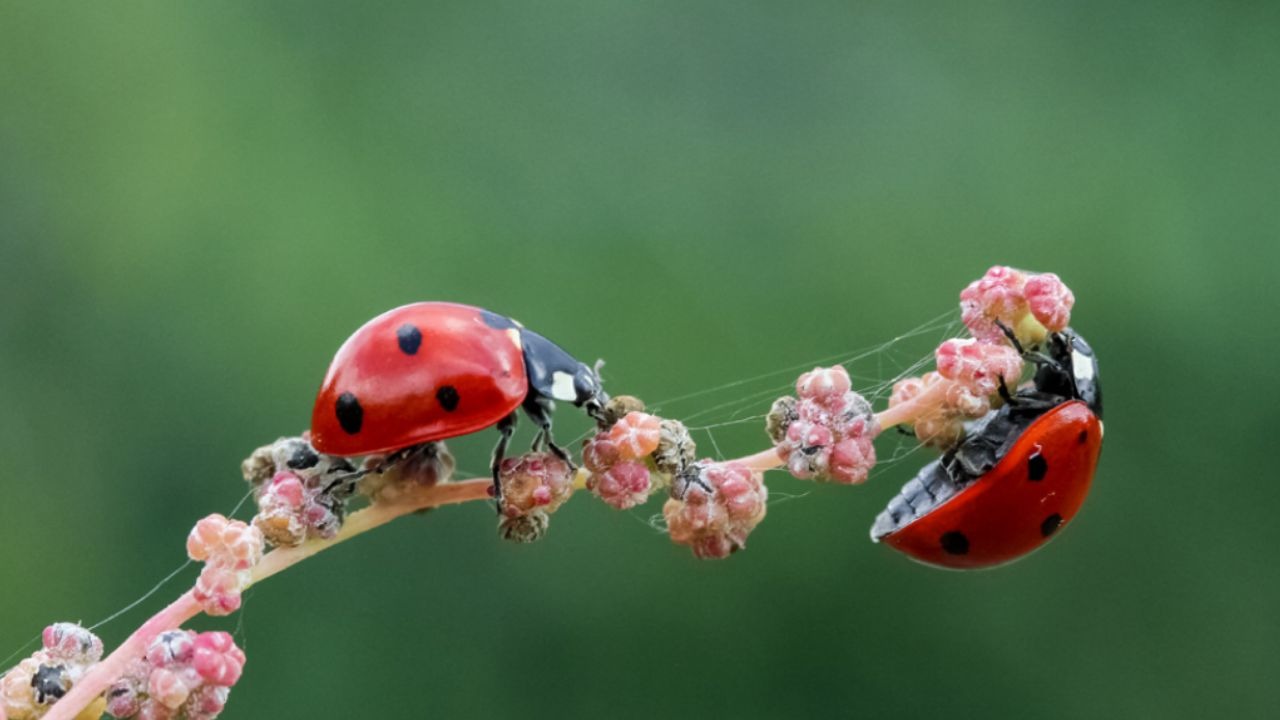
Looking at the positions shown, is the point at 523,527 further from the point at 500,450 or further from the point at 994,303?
the point at 994,303

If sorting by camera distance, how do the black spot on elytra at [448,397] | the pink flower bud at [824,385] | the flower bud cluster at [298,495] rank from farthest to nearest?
the black spot on elytra at [448,397] → the pink flower bud at [824,385] → the flower bud cluster at [298,495]

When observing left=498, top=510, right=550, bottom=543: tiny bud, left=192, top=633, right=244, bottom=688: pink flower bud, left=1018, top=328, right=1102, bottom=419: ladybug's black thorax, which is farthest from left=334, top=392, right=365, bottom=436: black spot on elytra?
left=1018, top=328, right=1102, bottom=419: ladybug's black thorax

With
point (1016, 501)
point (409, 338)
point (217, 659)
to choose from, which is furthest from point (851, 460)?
point (217, 659)

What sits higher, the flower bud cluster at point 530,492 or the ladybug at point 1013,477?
the flower bud cluster at point 530,492

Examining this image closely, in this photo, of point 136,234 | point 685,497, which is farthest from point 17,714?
point 136,234

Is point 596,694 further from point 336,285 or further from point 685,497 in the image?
point 685,497

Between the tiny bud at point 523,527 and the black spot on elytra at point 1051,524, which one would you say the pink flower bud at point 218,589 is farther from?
the black spot on elytra at point 1051,524

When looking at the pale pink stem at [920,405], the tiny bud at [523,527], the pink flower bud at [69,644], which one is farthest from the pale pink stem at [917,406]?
the pink flower bud at [69,644]
